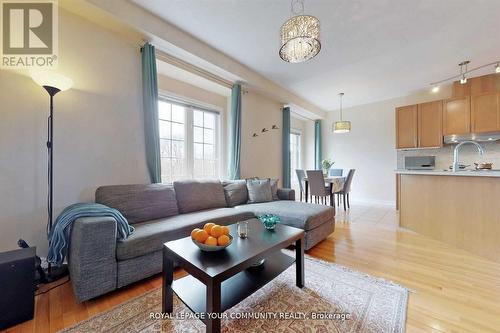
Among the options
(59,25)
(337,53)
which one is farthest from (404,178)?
(59,25)

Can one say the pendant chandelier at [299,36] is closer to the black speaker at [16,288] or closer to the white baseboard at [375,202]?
the black speaker at [16,288]

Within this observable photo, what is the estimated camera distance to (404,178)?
129 inches

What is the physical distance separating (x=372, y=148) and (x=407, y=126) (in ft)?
3.78

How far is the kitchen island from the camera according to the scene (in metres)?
2.35

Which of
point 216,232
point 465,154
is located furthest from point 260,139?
point 465,154

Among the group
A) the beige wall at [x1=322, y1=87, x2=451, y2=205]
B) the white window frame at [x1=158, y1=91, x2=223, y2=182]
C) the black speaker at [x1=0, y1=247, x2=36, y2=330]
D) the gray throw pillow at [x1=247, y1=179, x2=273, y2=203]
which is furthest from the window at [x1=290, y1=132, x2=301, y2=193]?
the black speaker at [x1=0, y1=247, x2=36, y2=330]

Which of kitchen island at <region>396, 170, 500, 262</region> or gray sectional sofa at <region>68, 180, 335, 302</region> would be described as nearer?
gray sectional sofa at <region>68, 180, 335, 302</region>

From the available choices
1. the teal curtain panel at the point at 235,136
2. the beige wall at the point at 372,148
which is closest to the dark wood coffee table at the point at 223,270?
the teal curtain panel at the point at 235,136

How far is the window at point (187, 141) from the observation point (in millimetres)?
3242

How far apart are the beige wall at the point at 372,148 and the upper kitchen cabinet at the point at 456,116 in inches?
32.9

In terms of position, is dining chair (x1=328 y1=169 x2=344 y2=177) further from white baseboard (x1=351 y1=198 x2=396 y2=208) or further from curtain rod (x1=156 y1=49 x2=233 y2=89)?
curtain rod (x1=156 y1=49 x2=233 y2=89)

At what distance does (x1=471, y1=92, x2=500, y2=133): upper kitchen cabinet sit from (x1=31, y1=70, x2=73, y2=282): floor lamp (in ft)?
20.8

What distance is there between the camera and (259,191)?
3357mm

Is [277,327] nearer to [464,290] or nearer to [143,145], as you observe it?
[464,290]
